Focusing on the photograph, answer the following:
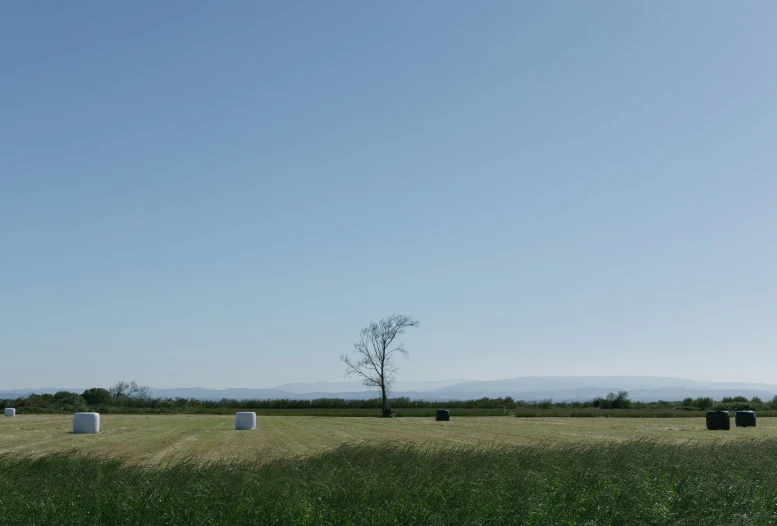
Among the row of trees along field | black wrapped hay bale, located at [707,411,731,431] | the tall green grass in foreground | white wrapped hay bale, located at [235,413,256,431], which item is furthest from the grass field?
the row of trees along field

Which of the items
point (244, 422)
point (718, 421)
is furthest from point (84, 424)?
point (718, 421)

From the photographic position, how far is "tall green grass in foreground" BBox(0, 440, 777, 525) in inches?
550

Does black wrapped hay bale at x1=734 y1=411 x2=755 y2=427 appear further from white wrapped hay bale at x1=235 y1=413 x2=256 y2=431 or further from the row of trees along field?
the row of trees along field

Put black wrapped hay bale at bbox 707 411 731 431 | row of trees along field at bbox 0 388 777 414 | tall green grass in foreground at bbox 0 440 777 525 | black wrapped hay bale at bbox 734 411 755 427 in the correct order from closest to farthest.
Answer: tall green grass in foreground at bbox 0 440 777 525, black wrapped hay bale at bbox 707 411 731 431, black wrapped hay bale at bbox 734 411 755 427, row of trees along field at bbox 0 388 777 414

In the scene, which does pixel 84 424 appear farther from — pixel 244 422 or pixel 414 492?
pixel 414 492

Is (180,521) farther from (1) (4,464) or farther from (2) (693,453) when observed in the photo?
(2) (693,453)

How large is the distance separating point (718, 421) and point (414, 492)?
3900 cm

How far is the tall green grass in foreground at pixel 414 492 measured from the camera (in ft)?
45.8

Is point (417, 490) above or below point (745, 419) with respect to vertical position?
above

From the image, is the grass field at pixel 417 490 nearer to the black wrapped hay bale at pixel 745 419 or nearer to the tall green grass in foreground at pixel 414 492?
the tall green grass in foreground at pixel 414 492

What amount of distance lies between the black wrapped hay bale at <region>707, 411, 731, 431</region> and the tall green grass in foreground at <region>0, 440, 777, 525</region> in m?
29.5

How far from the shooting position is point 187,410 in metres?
94.6

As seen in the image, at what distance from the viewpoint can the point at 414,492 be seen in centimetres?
1562

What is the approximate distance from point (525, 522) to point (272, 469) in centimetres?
808
